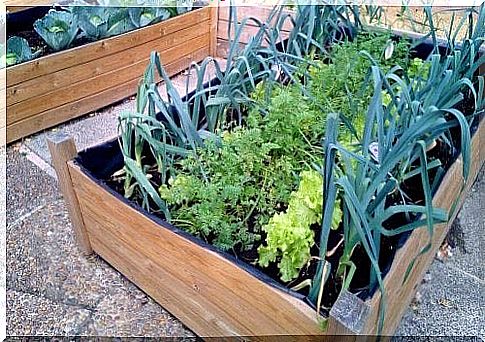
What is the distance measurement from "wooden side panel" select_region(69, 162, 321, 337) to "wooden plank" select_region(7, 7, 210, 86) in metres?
0.94

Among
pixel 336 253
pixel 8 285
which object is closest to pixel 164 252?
pixel 336 253

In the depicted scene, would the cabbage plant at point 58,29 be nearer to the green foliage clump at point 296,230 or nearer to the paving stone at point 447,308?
the green foliage clump at point 296,230

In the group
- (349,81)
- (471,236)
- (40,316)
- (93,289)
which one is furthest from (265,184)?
(471,236)

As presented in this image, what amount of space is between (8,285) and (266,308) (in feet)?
3.11

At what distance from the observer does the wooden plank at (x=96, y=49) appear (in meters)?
2.05

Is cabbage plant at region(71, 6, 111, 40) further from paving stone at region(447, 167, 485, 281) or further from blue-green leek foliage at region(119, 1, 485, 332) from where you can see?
paving stone at region(447, 167, 485, 281)

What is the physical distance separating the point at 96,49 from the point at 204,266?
5.12 feet

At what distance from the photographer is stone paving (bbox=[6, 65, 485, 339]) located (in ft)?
4.57

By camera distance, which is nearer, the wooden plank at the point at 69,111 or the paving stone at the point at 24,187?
the paving stone at the point at 24,187

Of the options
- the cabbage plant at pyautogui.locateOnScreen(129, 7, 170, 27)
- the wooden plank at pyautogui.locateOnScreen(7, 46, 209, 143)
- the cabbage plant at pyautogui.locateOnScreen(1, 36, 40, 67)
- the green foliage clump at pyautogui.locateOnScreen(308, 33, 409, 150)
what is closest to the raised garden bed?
the green foliage clump at pyautogui.locateOnScreen(308, 33, 409, 150)

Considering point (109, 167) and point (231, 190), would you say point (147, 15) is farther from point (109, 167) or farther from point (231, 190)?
point (231, 190)

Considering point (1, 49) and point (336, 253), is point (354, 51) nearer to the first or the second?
point (336, 253)

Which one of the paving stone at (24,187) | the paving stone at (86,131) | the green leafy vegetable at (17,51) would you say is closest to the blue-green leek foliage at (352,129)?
the paving stone at (24,187)

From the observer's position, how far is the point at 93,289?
1.49m
